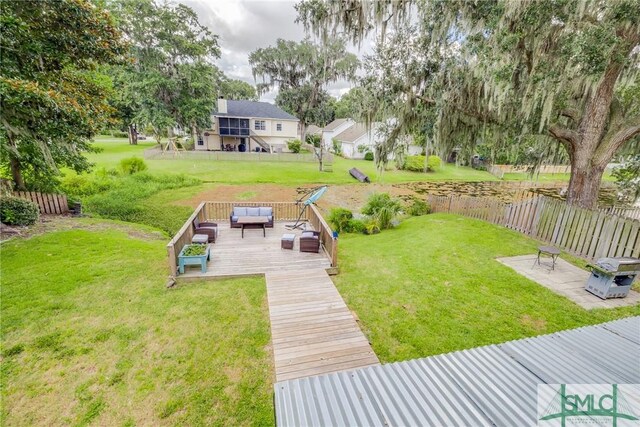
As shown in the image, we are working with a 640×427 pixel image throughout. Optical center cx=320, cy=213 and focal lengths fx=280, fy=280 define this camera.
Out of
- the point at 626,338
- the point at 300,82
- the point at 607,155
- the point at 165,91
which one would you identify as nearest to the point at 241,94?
the point at 300,82

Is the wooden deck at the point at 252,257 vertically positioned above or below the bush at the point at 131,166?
below

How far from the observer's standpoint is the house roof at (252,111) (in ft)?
107

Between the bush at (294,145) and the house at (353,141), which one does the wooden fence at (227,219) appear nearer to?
the house at (353,141)

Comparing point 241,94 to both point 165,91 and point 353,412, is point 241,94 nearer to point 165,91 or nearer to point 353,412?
point 165,91

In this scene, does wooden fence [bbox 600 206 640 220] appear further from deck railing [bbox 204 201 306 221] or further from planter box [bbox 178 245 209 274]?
planter box [bbox 178 245 209 274]

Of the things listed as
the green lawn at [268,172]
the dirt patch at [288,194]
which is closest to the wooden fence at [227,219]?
the dirt patch at [288,194]

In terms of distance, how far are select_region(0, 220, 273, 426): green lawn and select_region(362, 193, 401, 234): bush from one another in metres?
6.41

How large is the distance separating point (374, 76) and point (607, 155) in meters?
6.95

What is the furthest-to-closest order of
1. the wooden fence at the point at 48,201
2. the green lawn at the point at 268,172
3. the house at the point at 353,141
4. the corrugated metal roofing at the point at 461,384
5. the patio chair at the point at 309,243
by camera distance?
1. the house at the point at 353,141
2. the green lawn at the point at 268,172
3. the wooden fence at the point at 48,201
4. the patio chair at the point at 309,243
5. the corrugated metal roofing at the point at 461,384

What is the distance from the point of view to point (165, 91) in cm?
2683

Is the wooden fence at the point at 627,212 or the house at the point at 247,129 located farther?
the house at the point at 247,129

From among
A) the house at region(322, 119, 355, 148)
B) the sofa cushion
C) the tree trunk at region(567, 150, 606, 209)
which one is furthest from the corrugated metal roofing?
the house at region(322, 119, 355, 148)

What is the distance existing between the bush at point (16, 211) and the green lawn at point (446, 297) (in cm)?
981

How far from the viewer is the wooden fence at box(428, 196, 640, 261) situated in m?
6.53
